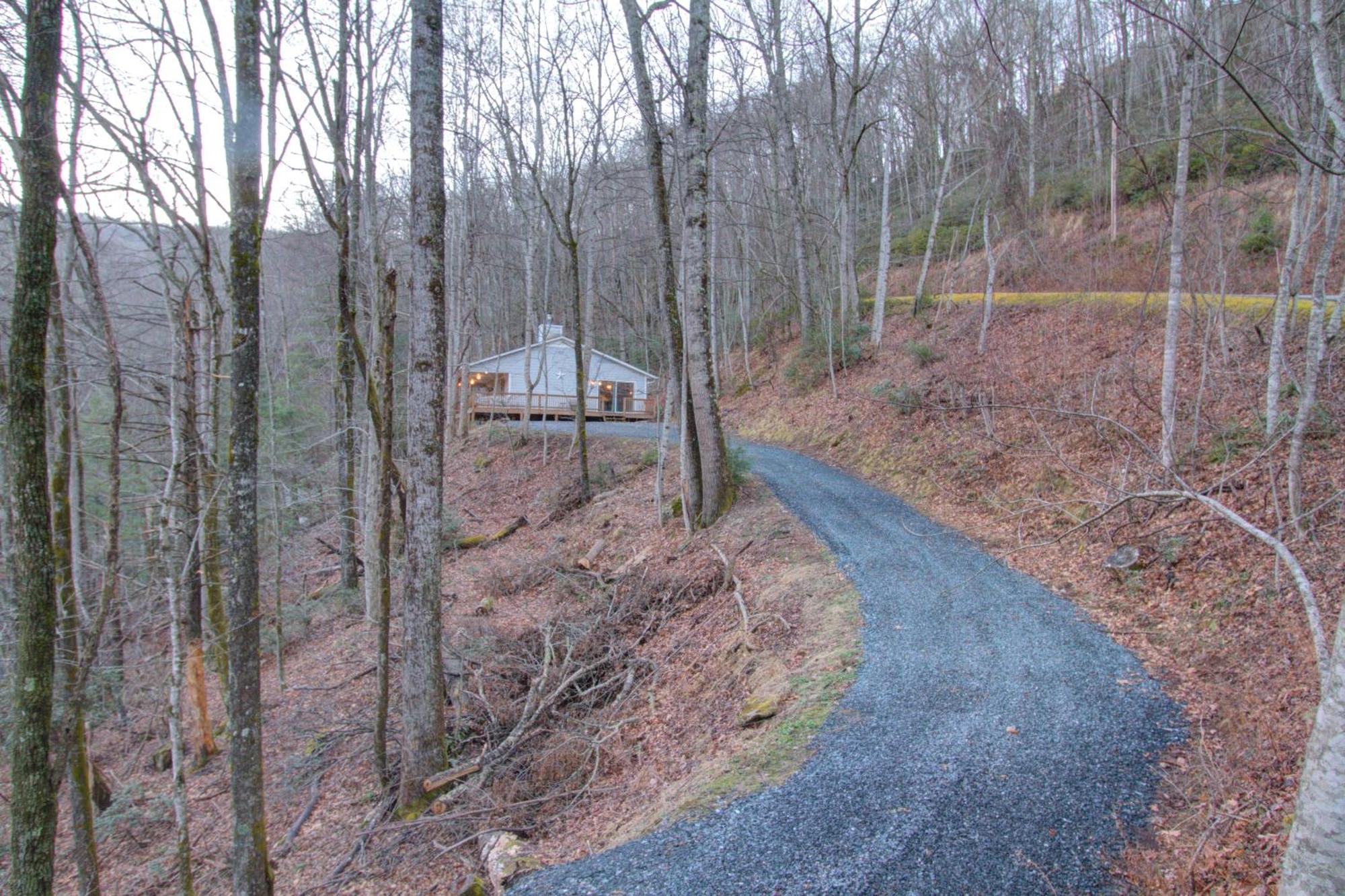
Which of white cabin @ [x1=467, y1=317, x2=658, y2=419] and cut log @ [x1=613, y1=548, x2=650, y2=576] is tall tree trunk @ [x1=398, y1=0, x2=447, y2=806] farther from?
white cabin @ [x1=467, y1=317, x2=658, y2=419]

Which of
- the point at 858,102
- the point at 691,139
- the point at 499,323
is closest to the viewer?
the point at 691,139

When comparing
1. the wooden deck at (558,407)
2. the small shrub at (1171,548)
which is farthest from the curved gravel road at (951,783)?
the wooden deck at (558,407)

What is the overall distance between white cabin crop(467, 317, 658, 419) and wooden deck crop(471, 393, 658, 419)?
30mm

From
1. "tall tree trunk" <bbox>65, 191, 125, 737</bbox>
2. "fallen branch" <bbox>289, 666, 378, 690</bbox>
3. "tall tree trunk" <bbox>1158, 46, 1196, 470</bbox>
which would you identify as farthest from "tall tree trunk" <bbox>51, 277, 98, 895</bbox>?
"tall tree trunk" <bbox>1158, 46, 1196, 470</bbox>

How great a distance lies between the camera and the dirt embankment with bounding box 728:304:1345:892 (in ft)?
13.8

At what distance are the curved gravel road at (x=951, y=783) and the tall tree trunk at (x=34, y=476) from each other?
3.40 metres

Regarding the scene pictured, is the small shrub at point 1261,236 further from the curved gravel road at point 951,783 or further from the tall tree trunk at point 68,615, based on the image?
the tall tree trunk at point 68,615

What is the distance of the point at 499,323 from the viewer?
34.9 meters

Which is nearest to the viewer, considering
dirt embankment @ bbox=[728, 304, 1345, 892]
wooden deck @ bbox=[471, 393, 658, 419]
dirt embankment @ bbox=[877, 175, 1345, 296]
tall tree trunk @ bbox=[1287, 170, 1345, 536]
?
dirt embankment @ bbox=[728, 304, 1345, 892]

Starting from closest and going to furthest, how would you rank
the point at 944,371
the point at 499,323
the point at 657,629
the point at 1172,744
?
the point at 1172,744, the point at 657,629, the point at 944,371, the point at 499,323

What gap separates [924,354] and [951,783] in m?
14.3

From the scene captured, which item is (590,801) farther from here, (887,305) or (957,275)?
(957,275)


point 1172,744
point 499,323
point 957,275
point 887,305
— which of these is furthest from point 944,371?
point 499,323

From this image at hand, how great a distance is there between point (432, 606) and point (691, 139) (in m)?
8.00
